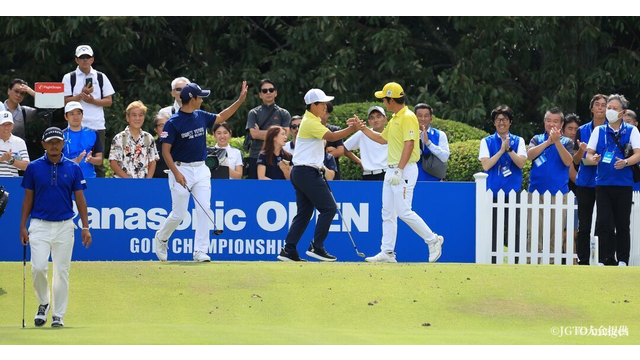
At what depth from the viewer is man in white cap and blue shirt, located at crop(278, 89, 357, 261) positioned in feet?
43.0

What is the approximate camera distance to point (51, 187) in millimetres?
10383

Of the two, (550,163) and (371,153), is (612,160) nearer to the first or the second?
(550,163)

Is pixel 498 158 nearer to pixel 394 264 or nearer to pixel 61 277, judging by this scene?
pixel 394 264

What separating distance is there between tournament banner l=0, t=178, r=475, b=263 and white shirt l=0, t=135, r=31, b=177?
14.0 inches

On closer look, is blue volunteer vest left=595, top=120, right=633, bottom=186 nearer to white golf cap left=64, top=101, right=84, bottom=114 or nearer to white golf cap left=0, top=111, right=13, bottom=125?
white golf cap left=64, top=101, right=84, bottom=114

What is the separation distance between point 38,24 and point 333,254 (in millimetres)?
9834

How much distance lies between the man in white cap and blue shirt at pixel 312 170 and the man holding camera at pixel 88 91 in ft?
11.6

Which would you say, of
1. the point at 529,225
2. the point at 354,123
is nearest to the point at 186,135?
the point at 354,123

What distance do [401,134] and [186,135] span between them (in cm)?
240

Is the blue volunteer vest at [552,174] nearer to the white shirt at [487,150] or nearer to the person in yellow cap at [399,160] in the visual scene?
the white shirt at [487,150]

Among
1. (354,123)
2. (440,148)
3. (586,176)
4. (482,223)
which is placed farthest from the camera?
(440,148)

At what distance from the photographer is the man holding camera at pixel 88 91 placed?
15570 mm

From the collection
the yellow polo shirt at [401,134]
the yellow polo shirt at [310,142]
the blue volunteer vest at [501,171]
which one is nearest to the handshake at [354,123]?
the yellow polo shirt at [310,142]

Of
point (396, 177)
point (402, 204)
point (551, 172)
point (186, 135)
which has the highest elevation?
point (186, 135)
